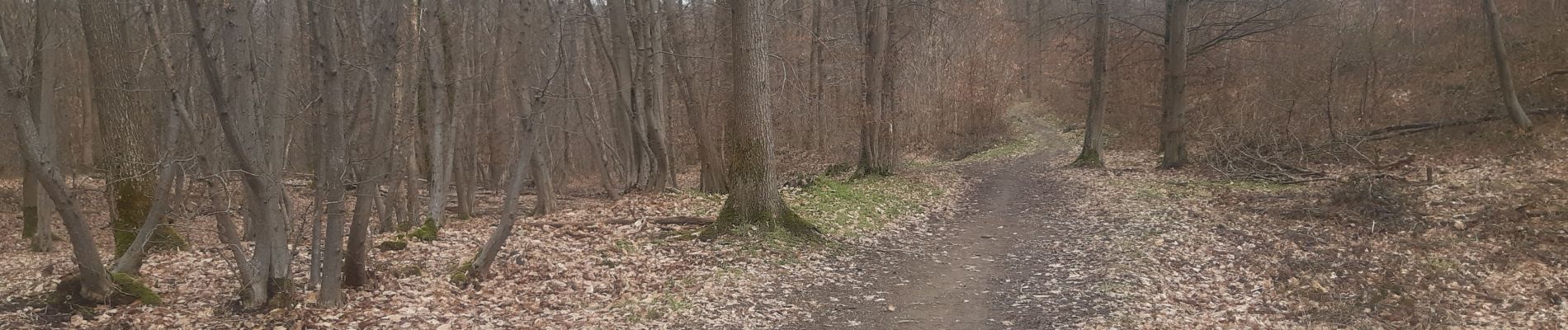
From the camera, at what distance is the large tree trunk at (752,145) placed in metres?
9.15

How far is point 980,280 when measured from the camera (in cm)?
820

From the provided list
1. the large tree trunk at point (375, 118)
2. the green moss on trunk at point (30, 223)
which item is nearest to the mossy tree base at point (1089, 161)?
the large tree trunk at point (375, 118)

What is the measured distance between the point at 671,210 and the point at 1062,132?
25796 millimetres

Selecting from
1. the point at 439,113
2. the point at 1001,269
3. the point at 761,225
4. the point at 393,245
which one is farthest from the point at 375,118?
the point at 1001,269

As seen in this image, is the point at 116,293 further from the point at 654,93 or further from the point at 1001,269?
the point at 654,93

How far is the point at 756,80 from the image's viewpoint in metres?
9.23

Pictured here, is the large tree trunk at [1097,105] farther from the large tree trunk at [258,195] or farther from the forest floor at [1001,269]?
the large tree trunk at [258,195]

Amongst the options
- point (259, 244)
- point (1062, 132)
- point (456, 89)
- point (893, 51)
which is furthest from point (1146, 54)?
point (259, 244)

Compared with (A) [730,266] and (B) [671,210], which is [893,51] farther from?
(A) [730,266]

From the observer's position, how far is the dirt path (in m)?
6.82

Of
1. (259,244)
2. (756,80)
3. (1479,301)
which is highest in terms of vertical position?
(756,80)

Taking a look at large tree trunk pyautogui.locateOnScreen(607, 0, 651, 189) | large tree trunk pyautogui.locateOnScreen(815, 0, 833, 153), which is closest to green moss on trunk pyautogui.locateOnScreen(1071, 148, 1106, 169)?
large tree trunk pyautogui.locateOnScreen(815, 0, 833, 153)

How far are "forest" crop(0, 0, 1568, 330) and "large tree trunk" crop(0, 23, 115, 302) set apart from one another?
2 centimetres

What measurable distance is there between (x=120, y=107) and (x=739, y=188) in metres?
6.45
